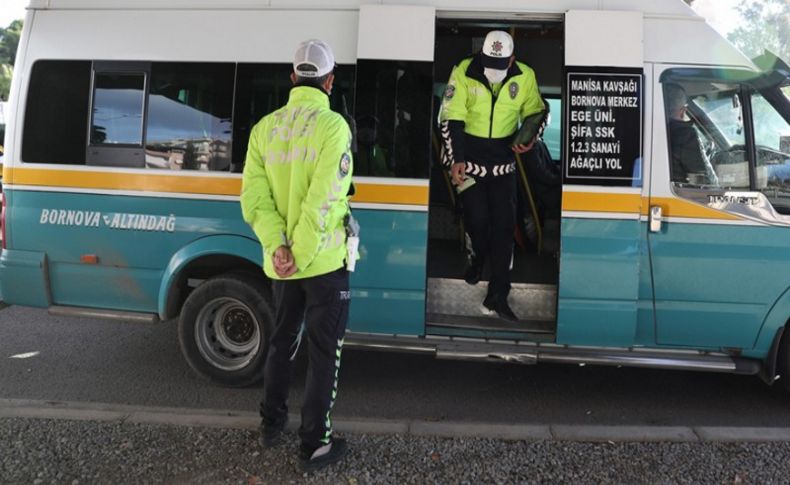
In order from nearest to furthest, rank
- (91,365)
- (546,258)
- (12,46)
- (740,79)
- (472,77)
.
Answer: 1. (740,79)
2. (472,77)
3. (91,365)
4. (546,258)
5. (12,46)

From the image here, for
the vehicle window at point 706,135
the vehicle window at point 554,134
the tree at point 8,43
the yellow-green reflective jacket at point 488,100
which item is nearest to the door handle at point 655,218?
the vehicle window at point 706,135

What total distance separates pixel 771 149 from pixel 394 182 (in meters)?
2.39

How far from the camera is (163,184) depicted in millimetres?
4383

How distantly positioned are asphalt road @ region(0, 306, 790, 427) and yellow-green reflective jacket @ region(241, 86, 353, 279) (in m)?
1.52

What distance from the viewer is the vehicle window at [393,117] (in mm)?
4160

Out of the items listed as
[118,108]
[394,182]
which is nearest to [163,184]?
[118,108]

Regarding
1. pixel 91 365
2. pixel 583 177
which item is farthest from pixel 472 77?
pixel 91 365

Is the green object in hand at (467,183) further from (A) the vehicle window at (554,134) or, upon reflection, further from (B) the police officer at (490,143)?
(A) the vehicle window at (554,134)

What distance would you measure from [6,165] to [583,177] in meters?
4.00

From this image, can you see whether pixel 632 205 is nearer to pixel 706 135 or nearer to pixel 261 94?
pixel 706 135

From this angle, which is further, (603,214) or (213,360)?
(213,360)

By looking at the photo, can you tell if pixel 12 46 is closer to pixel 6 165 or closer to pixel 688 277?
pixel 6 165

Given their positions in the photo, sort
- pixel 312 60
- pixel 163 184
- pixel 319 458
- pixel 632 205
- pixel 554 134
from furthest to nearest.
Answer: pixel 554 134
pixel 163 184
pixel 632 205
pixel 319 458
pixel 312 60

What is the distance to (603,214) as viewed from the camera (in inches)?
159
